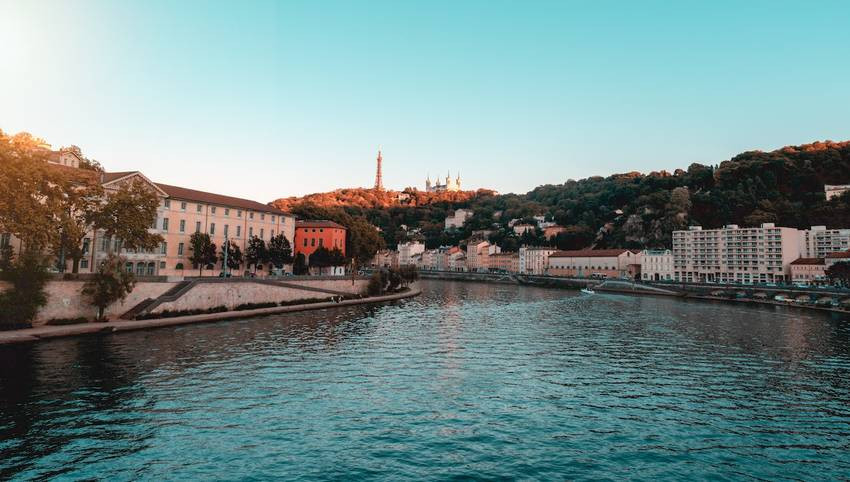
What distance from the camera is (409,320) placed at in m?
51.0

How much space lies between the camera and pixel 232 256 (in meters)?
66.5

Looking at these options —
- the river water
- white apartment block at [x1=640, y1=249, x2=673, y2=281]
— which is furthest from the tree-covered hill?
the river water

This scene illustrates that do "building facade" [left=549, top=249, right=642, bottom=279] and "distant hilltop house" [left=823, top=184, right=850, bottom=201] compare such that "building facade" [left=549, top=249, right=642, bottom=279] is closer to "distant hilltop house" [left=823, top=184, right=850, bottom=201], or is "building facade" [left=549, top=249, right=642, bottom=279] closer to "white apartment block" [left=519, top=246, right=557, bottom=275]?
"white apartment block" [left=519, top=246, right=557, bottom=275]

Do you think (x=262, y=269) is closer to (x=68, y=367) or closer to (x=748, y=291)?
(x=68, y=367)

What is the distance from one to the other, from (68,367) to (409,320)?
3109cm

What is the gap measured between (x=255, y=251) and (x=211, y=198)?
384 inches

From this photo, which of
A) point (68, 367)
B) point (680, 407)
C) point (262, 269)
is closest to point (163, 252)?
point (262, 269)

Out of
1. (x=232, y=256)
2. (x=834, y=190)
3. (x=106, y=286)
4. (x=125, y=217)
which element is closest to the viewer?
(x=106, y=286)

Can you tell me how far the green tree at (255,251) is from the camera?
230ft

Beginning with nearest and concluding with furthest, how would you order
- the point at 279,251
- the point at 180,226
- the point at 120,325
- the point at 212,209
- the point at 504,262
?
the point at 120,325, the point at 180,226, the point at 212,209, the point at 279,251, the point at 504,262

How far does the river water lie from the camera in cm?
1479

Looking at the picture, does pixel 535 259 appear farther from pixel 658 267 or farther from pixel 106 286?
pixel 106 286

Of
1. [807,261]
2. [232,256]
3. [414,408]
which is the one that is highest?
[807,261]

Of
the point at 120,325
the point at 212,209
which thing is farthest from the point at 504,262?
the point at 120,325
